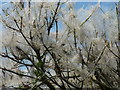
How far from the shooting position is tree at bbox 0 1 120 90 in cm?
73

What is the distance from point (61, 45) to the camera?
75 centimetres

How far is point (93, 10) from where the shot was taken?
77 centimetres

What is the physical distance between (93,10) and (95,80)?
18 centimetres

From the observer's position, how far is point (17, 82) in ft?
2.58

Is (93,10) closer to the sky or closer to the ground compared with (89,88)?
closer to the sky

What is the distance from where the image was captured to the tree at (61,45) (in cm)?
73

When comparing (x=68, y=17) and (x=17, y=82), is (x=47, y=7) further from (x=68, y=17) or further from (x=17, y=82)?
(x=17, y=82)

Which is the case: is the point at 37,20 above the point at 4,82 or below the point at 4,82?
above

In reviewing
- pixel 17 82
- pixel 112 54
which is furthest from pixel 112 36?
pixel 17 82

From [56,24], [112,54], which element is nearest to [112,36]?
[112,54]

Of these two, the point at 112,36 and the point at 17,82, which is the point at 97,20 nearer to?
the point at 112,36

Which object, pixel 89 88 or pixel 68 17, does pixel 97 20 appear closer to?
pixel 68 17

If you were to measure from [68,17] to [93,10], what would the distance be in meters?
0.07

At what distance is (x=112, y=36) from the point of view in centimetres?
76
